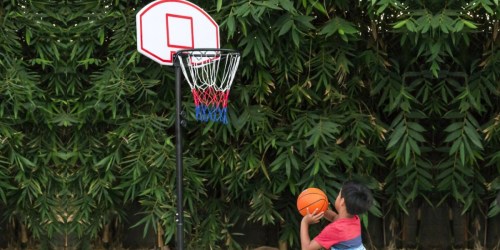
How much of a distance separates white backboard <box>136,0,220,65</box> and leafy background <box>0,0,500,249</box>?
33 cm

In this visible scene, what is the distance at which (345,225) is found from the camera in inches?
126

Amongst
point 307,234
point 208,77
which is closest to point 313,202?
point 307,234

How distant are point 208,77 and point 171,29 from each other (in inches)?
15.3

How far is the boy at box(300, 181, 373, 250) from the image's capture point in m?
3.16

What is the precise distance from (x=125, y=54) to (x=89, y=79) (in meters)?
0.40

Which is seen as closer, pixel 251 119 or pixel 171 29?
pixel 171 29

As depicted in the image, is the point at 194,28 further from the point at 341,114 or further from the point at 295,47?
the point at 341,114

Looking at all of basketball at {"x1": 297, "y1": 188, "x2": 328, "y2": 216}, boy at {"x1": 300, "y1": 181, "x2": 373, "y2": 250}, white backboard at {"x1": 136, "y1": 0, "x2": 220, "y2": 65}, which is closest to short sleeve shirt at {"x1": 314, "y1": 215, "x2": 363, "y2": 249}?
boy at {"x1": 300, "y1": 181, "x2": 373, "y2": 250}

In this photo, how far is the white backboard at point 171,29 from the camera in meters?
3.68

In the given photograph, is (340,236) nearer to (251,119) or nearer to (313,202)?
(313,202)

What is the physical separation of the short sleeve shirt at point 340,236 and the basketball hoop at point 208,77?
1012 millimetres

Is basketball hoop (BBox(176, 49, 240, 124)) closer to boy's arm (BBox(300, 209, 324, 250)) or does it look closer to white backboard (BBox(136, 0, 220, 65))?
white backboard (BBox(136, 0, 220, 65))

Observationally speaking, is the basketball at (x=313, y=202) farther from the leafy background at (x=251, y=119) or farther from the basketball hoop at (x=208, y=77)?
the leafy background at (x=251, y=119)

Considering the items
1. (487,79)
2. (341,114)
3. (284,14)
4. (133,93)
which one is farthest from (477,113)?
(133,93)
